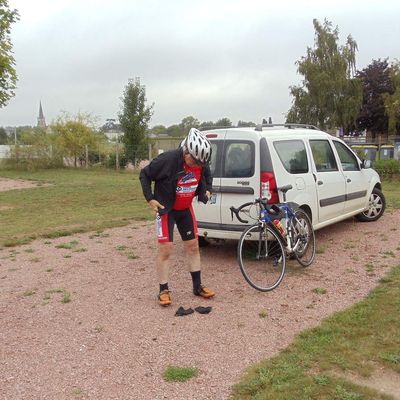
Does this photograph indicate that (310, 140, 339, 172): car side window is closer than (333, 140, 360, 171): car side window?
Yes

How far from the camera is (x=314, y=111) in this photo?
Result: 39.5m

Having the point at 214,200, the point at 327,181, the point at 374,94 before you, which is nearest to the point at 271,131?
the point at 214,200

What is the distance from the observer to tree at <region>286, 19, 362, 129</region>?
3816 cm

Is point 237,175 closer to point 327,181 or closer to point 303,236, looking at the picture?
point 303,236

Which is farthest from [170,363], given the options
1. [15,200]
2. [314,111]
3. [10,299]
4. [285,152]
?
[314,111]

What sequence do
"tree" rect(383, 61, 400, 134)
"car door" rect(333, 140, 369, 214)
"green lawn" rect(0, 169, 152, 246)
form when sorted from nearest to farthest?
"car door" rect(333, 140, 369, 214) < "green lawn" rect(0, 169, 152, 246) < "tree" rect(383, 61, 400, 134)

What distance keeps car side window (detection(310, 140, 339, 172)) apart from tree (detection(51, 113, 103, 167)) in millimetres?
21673

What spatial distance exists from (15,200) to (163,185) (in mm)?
10409

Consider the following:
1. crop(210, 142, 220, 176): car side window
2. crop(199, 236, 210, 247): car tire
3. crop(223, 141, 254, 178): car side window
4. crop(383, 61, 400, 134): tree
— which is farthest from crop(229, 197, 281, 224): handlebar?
crop(383, 61, 400, 134): tree

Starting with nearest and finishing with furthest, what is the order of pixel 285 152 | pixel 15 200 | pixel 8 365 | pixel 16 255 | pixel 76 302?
pixel 8 365
pixel 76 302
pixel 285 152
pixel 16 255
pixel 15 200

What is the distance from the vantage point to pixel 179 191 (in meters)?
4.73

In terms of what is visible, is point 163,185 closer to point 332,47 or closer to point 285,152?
point 285,152

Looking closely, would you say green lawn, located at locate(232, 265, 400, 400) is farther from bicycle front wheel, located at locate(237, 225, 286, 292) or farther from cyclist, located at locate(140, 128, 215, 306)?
cyclist, located at locate(140, 128, 215, 306)

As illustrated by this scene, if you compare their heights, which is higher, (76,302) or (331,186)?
(331,186)
